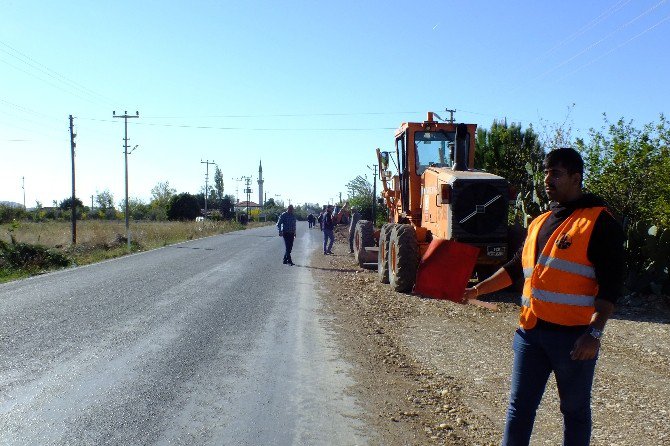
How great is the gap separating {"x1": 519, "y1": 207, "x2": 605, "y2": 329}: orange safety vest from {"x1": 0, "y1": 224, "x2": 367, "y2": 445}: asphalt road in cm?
198

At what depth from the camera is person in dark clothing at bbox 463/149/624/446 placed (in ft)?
11.0

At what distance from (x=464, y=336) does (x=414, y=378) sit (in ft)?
7.50

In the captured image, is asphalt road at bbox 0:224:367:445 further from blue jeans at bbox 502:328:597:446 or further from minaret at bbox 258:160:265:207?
minaret at bbox 258:160:265:207

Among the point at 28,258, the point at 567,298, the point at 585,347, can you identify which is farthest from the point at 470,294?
the point at 28,258

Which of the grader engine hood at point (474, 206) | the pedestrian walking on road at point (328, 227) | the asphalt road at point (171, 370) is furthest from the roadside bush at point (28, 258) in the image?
the grader engine hood at point (474, 206)

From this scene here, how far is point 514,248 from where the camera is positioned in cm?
1230

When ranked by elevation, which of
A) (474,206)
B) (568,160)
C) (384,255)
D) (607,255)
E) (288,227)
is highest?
(568,160)

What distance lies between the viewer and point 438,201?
1271cm

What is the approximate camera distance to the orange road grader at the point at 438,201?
12.0 meters

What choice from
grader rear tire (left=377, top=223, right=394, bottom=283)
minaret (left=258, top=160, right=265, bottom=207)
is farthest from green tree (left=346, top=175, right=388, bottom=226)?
minaret (left=258, top=160, right=265, bottom=207)

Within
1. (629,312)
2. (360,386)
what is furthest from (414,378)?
(629,312)

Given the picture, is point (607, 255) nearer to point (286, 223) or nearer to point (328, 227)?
point (286, 223)

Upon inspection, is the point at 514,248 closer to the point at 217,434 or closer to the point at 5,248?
the point at 217,434

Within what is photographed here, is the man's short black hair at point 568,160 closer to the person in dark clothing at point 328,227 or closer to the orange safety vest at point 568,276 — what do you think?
the orange safety vest at point 568,276
